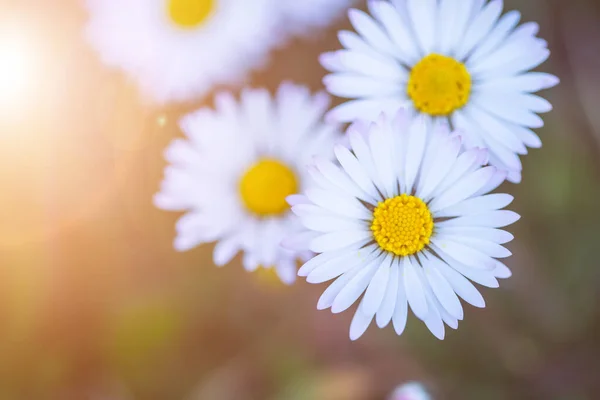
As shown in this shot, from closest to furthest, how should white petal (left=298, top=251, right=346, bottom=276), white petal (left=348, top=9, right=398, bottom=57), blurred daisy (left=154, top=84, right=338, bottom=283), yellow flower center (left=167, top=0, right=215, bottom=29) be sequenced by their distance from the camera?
1. white petal (left=298, top=251, right=346, bottom=276)
2. white petal (left=348, top=9, right=398, bottom=57)
3. blurred daisy (left=154, top=84, right=338, bottom=283)
4. yellow flower center (left=167, top=0, right=215, bottom=29)

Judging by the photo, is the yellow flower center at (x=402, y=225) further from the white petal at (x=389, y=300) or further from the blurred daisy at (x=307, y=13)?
the blurred daisy at (x=307, y=13)

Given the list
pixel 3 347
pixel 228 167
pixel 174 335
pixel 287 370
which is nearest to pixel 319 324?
pixel 287 370

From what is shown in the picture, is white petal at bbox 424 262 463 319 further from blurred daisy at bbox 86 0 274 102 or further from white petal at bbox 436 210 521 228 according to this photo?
blurred daisy at bbox 86 0 274 102

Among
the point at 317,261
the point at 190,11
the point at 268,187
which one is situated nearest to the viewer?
the point at 317,261

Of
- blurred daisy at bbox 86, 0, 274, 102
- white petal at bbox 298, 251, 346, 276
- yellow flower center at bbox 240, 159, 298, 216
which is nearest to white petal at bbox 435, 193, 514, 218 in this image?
white petal at bbox 298, 251, 346, 276

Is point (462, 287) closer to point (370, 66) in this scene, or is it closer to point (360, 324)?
point (360, 324)

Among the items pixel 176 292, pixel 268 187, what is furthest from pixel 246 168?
pixel 176 292
